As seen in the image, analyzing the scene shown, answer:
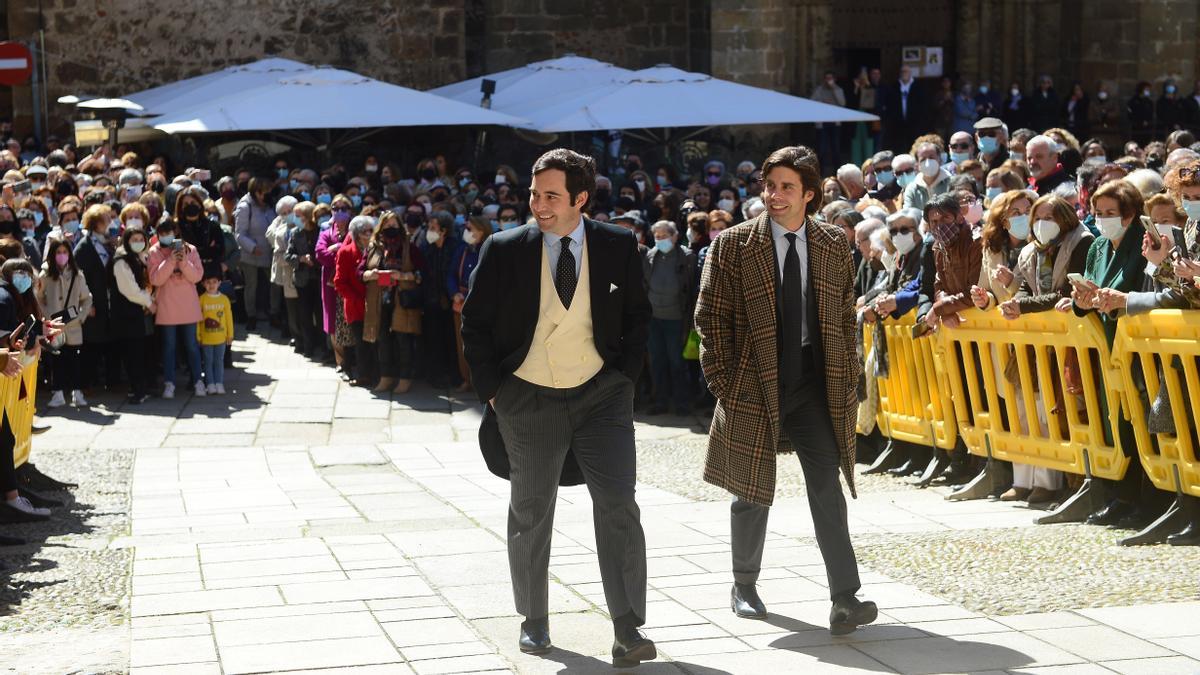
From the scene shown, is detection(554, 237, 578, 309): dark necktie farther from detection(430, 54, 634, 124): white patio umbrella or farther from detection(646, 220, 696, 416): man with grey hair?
detection(430, 54, 634, 124): white patio umbrella

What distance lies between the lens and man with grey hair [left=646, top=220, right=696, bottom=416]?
13.2m

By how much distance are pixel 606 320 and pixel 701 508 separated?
3372 mm

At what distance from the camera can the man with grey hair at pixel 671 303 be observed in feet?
43.2

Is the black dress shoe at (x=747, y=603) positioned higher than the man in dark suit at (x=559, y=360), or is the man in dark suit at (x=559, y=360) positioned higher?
the man in dark suit at (x=559, y=360)

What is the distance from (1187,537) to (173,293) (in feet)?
29.3

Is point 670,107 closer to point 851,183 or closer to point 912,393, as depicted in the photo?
point 851,183

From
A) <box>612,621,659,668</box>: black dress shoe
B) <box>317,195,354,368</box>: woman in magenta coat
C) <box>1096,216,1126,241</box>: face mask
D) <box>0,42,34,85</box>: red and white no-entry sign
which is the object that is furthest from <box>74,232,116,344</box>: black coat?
<box>0,42,34,85</box>: red and white no-entry sign

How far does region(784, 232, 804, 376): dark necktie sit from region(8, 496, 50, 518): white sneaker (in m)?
4.60

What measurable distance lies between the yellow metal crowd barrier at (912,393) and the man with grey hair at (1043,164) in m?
2.17

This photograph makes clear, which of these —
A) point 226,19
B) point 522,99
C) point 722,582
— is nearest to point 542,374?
point 722,582

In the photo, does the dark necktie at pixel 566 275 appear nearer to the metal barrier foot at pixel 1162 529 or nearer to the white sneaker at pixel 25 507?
the metal barrier foot at pixel 1162 529

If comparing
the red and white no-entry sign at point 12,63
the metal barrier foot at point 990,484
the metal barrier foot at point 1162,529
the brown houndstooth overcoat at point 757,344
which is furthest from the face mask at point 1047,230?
the red and white no-entry sign at point 12,63

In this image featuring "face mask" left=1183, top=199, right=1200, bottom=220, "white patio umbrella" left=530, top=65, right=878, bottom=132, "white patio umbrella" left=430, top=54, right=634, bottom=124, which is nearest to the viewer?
"face mask" left=1183, top=199, right=1200, bottom=220

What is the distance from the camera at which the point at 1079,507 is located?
8000 mm
